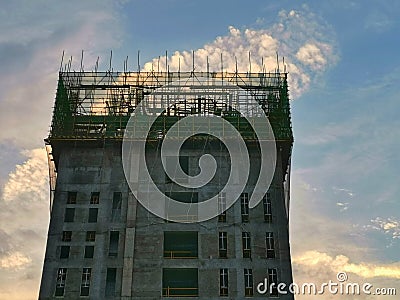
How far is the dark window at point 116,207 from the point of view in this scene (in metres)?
46.9

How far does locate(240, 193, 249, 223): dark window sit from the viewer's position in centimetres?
4721

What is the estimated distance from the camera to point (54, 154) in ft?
169

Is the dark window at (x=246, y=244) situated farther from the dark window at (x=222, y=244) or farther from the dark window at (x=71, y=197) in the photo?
the dark window at (x=71, y=197)

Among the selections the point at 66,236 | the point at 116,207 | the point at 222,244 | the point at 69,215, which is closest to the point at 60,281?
the point at 66,236

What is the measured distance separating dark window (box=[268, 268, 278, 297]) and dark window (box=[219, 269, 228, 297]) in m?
3.77

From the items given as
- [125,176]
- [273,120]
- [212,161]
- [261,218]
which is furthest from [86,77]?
[261,218]

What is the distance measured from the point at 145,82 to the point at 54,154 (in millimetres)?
12086

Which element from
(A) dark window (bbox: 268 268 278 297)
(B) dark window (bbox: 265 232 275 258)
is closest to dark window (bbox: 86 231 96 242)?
(B) dark window (bbox: 265 232 275 258)

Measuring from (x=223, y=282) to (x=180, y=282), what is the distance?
3.78 metres

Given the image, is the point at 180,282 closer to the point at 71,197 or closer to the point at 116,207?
the point at 116,207

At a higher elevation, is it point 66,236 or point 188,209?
point 188,209

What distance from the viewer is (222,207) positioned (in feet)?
156

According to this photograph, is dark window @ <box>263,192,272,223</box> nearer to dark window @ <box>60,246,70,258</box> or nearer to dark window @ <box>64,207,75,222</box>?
dark window @ <box>64,207,75,222</box>

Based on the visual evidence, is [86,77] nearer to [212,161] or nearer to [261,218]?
[212,161]
